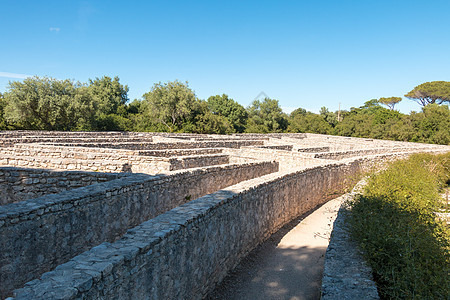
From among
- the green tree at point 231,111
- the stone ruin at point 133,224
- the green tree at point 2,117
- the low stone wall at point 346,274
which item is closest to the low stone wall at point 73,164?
the stone ruin at point 133,224

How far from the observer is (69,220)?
520cm

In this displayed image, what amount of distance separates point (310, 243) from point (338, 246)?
2.54 m

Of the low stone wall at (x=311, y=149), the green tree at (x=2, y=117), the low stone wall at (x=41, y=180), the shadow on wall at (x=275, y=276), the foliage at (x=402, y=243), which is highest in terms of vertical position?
the green tree at (x=2, y=117)

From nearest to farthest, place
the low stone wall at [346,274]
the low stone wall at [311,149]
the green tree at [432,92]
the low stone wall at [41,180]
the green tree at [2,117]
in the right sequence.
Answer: the low stone wall at [346,274] → the low stone wall at [41,180] → the low stone wall at [311,149] → the green tree at [2,117] → the green tree at [432,92]

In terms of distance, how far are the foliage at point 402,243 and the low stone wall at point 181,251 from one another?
6.90 feet

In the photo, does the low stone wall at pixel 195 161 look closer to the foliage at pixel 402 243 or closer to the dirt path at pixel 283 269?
the dirt path at pixel 283 269

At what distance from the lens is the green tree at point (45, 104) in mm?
31453

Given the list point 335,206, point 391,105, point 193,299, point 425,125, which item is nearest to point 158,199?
point 193,299

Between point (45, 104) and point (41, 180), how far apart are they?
28548 mm

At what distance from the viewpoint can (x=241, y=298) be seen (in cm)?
508

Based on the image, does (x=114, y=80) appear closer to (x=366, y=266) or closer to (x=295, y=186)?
(x=295, y=186)

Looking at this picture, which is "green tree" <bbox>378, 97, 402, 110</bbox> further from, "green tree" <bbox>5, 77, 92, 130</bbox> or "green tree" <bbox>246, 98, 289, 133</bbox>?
"green tree" <bbox>5, 77, 92, 130</bbox>

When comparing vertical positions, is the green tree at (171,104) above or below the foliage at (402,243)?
above

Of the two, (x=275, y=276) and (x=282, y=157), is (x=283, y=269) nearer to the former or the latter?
(x=275, y=276)
